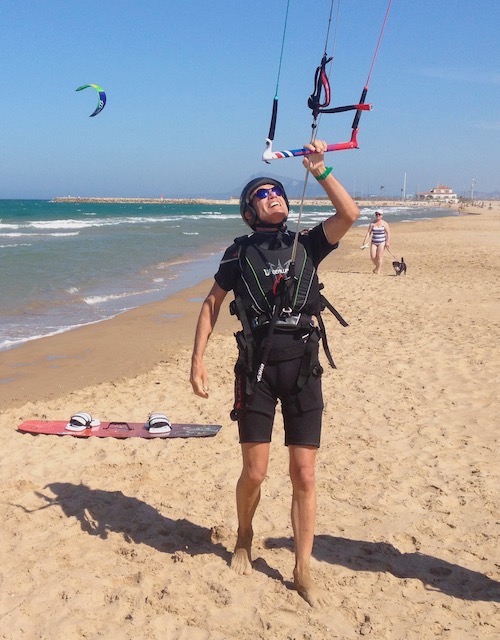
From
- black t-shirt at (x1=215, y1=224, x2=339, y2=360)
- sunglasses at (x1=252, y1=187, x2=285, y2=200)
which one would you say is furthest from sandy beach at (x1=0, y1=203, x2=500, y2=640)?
sunglasses at (x1=252, y1=187, x2=285, y2=200)

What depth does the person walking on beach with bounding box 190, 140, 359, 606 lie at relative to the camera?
3.32 m

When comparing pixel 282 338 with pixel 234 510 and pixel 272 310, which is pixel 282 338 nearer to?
pixel 272 310

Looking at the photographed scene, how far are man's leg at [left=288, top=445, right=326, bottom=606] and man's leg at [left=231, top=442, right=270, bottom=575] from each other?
16cm

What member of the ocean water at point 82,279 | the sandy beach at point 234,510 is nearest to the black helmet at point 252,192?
the sandy beach at point 234,510

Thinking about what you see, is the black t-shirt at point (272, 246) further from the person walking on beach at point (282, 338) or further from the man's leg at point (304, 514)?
the man's leg at point (304, 514)

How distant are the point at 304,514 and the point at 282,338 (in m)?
0.92

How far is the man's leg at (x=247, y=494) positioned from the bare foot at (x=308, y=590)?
31 centimetres

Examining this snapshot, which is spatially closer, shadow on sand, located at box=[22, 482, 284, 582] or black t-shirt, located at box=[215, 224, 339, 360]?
black t-shirt, located at box=[215, 224, 339, 360]

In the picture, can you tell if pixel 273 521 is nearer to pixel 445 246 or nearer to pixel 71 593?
pixel 71 593

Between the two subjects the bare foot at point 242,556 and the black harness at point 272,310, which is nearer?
the black harness at point 272,310

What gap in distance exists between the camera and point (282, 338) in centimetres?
333

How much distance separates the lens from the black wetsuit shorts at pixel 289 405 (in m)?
3.33

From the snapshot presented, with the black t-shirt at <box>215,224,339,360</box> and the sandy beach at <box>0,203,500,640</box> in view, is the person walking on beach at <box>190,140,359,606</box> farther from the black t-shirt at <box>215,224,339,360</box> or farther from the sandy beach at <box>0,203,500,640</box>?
the sandy beach at <box>0,203,500,640</box>

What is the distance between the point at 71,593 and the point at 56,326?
8.49 m
